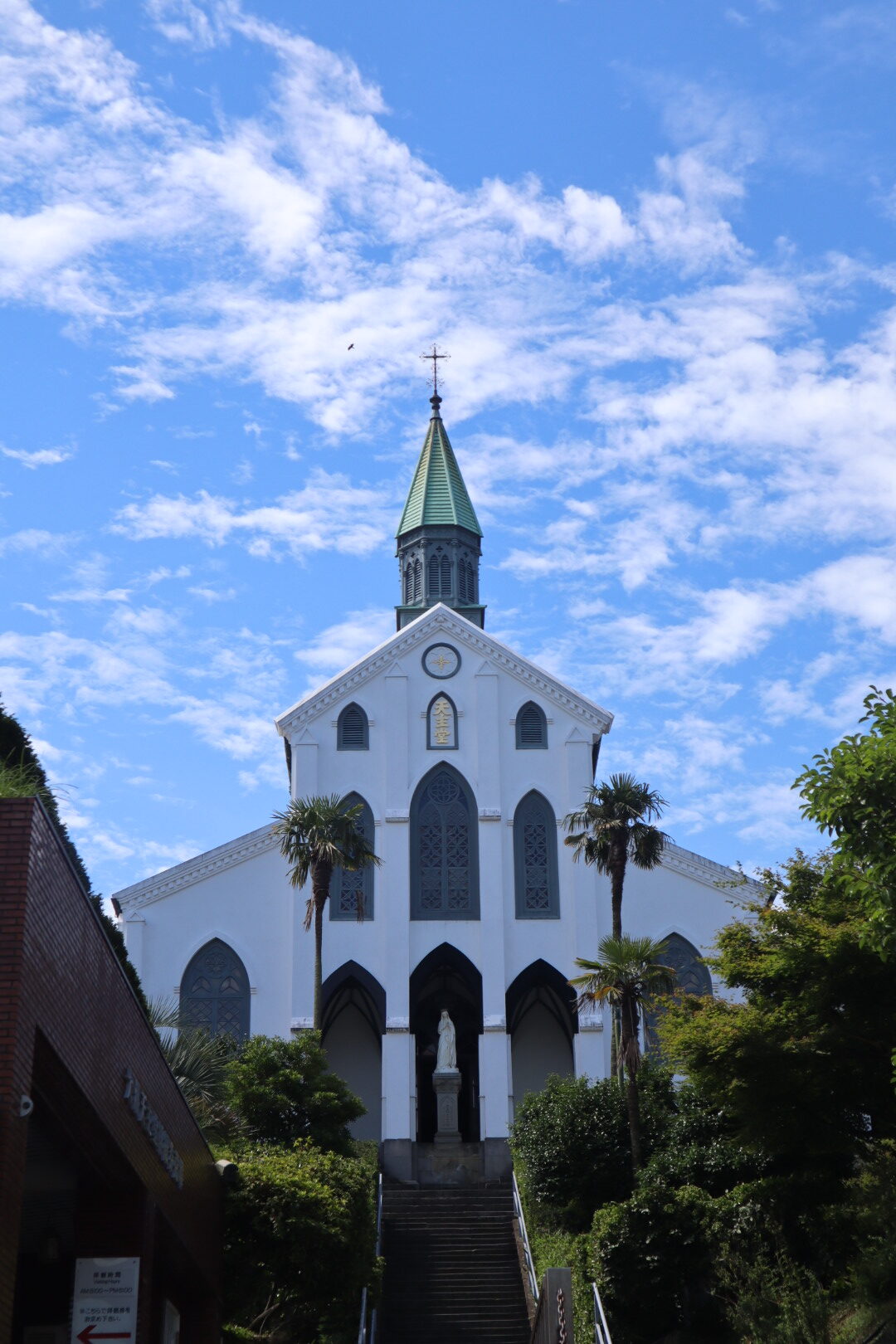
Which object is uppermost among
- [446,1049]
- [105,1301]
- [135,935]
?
[135,935]

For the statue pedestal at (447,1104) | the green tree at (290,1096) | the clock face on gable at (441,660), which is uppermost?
the clock face on gable at (441,660)

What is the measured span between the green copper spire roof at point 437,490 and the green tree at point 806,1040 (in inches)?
1135

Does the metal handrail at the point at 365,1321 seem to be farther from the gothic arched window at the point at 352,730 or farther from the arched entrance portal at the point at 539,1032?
the gothic arched window at the point at 352,730

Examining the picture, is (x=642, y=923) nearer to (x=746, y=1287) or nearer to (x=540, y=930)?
(x=540, y=930)

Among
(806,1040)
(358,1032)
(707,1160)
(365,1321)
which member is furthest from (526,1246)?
(358,1032)

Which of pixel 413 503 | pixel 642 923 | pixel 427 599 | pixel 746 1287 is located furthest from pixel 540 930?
pixel 746 1287

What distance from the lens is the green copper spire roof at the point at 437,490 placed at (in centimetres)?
5500

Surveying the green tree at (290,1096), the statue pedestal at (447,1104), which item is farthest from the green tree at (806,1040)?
the statue pedestal at (447,1104)

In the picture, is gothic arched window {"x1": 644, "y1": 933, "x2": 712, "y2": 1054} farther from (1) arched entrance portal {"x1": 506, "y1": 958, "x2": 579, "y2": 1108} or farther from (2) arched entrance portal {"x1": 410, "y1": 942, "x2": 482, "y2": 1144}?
(2) arched entrance portal {"x1": 410, "y1": 942, "x2": 482, "y2": 1144}

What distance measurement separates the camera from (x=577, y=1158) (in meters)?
32.0

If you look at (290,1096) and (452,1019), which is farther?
(452,1019)

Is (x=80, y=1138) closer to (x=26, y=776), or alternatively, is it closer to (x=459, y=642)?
(x=26, y=776)

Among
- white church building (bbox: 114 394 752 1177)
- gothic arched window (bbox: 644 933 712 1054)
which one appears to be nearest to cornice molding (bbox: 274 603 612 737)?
white church building (bbox: 114 394 752 1177)

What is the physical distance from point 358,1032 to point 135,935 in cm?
680
